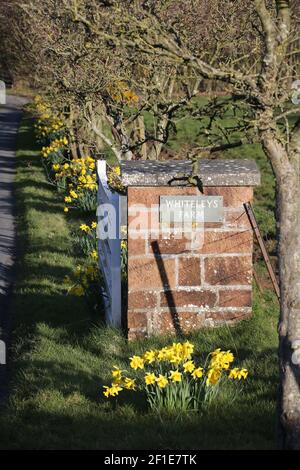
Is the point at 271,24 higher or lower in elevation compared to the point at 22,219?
higher

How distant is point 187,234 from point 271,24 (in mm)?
3202

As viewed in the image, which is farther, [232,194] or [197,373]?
[232,194]

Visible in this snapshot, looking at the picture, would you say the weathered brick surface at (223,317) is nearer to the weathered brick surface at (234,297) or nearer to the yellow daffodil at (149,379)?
the weathered brick surface at (234,297)

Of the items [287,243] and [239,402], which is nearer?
[287,243]

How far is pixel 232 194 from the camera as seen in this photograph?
7.35m

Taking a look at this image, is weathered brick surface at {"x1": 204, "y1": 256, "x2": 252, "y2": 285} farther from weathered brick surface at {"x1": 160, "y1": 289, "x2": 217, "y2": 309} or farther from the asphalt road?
the asphalt road

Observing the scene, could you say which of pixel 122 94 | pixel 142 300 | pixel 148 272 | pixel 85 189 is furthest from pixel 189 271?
pixel 85 189

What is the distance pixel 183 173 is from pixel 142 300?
3.60 ft

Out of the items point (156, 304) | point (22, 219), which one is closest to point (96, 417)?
point (156, 304)

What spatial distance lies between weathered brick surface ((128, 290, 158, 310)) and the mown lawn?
0.28m

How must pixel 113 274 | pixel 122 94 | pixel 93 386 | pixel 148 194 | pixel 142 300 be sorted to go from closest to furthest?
1. pixel 93 386
2. pixel 148 194
3. pixel 142 300
4. pixel 113 274
5. pixel 122 94

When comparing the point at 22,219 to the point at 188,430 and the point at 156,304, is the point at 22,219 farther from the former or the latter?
the point at 188,430

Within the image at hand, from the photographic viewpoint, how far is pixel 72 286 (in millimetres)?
9109

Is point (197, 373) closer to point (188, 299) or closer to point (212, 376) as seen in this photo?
point (212, 376)
